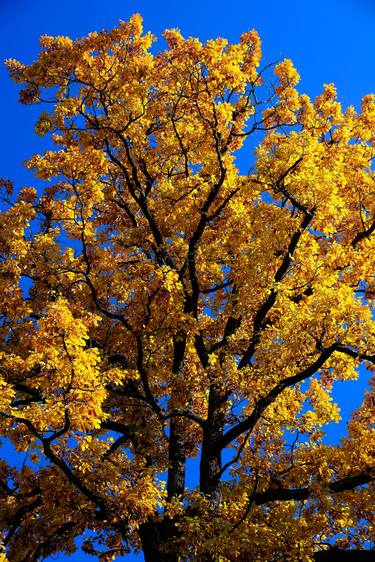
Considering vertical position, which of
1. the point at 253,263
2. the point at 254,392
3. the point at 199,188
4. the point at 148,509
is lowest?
the point at 148,509

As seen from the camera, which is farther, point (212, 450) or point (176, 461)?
point (176, 461)

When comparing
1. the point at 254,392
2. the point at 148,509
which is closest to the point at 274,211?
the point at 254,392

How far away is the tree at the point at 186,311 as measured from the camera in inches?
457

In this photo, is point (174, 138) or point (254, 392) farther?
point (174, 138)

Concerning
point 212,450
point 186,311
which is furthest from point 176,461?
point 186,311

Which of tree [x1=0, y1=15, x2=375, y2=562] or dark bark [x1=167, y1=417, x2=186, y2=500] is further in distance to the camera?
dark bark [x1=167, y1=417, x2=186, y2=500]

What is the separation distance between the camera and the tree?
38.1 feet

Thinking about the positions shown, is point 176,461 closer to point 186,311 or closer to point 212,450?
point 212,450

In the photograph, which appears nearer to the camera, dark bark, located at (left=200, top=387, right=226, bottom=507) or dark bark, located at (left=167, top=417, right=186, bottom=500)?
dark bark, located at (left=200, top=387, right=226, bottom=507)

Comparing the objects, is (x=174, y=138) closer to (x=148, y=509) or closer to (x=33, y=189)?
(x=33, y=189)

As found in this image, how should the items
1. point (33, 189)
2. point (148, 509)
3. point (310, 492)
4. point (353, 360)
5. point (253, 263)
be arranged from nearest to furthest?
point (148, 509)
point (310, 492)
point (353, 360)
point (253, 263)
point (33, 189)

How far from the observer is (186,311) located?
15.3 meters

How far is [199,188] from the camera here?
51.6 ft

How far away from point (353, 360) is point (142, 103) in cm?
810
